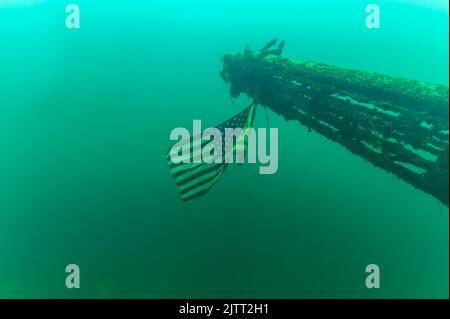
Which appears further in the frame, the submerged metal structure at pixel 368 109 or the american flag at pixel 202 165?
the american flag at pixel 202 165

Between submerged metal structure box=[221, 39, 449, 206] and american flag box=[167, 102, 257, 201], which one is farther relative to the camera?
american flag box=[167, 102, 257, 201]

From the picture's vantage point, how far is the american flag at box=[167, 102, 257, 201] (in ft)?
17.1

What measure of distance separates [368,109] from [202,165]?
8.15 ft

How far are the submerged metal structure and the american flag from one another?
0.61m

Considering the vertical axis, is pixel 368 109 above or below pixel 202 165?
above

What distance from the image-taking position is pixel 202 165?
538 centimetres

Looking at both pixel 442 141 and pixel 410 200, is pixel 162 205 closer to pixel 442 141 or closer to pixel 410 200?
pixel 410 200

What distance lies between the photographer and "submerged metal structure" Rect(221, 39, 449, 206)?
3713 mm

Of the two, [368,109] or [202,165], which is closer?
[368,109]

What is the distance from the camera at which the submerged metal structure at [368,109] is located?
371 centimetres

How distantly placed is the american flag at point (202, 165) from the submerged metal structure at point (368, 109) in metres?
0.61

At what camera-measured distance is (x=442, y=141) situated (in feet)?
11.9

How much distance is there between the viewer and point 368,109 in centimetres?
425
